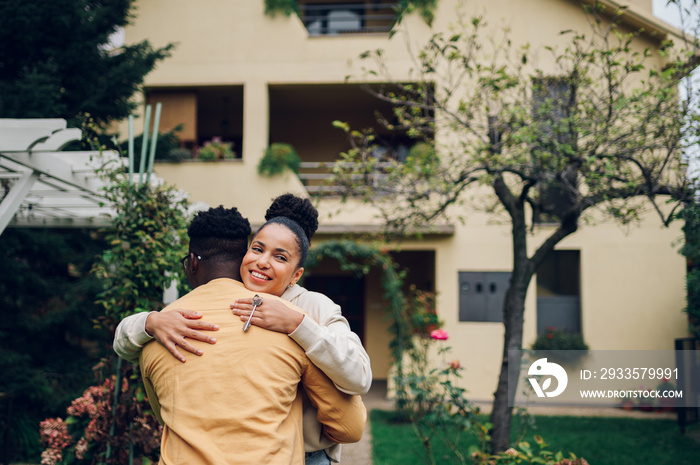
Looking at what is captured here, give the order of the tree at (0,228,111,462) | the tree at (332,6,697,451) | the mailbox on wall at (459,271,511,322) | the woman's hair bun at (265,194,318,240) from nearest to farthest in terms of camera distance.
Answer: the woman's hair bun at (265,194,318,240) → the tree at (332,6,697,451) → the tree at (0,228,111,462) → the mailbox on wall at (459,271,511,322)

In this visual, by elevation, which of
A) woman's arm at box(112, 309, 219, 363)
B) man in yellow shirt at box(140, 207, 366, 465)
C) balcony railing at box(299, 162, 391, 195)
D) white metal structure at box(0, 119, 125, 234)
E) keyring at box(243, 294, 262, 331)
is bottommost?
man in yellow shirt at box(140, 207, 366, 465)

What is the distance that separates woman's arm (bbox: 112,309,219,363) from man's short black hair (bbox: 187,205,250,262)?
309 millimetres

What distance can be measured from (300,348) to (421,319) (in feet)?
20.5

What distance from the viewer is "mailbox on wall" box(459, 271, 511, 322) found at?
971cm

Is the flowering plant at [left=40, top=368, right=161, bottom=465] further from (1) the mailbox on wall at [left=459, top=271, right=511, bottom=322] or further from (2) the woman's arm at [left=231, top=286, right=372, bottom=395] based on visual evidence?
(1) the mailbox on wall at [left=459, top=271, right=511, bottom=322]

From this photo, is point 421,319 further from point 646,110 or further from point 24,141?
point 24,141

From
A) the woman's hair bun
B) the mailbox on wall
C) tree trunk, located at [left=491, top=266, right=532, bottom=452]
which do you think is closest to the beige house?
the mailbox on wall

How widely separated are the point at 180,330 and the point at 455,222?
8.58 metres

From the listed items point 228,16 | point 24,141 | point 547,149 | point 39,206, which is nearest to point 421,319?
point 547,149

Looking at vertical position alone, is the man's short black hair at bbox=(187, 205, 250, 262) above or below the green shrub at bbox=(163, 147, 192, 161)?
below

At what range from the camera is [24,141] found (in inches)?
131

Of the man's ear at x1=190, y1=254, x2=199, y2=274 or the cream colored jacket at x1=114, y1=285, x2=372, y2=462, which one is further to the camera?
the man's ear at x1=190, y1=254, x2=199, y2=274

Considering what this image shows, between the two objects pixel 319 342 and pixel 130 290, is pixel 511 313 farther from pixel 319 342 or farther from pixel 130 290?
pixel 319 342

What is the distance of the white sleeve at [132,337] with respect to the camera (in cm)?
172
